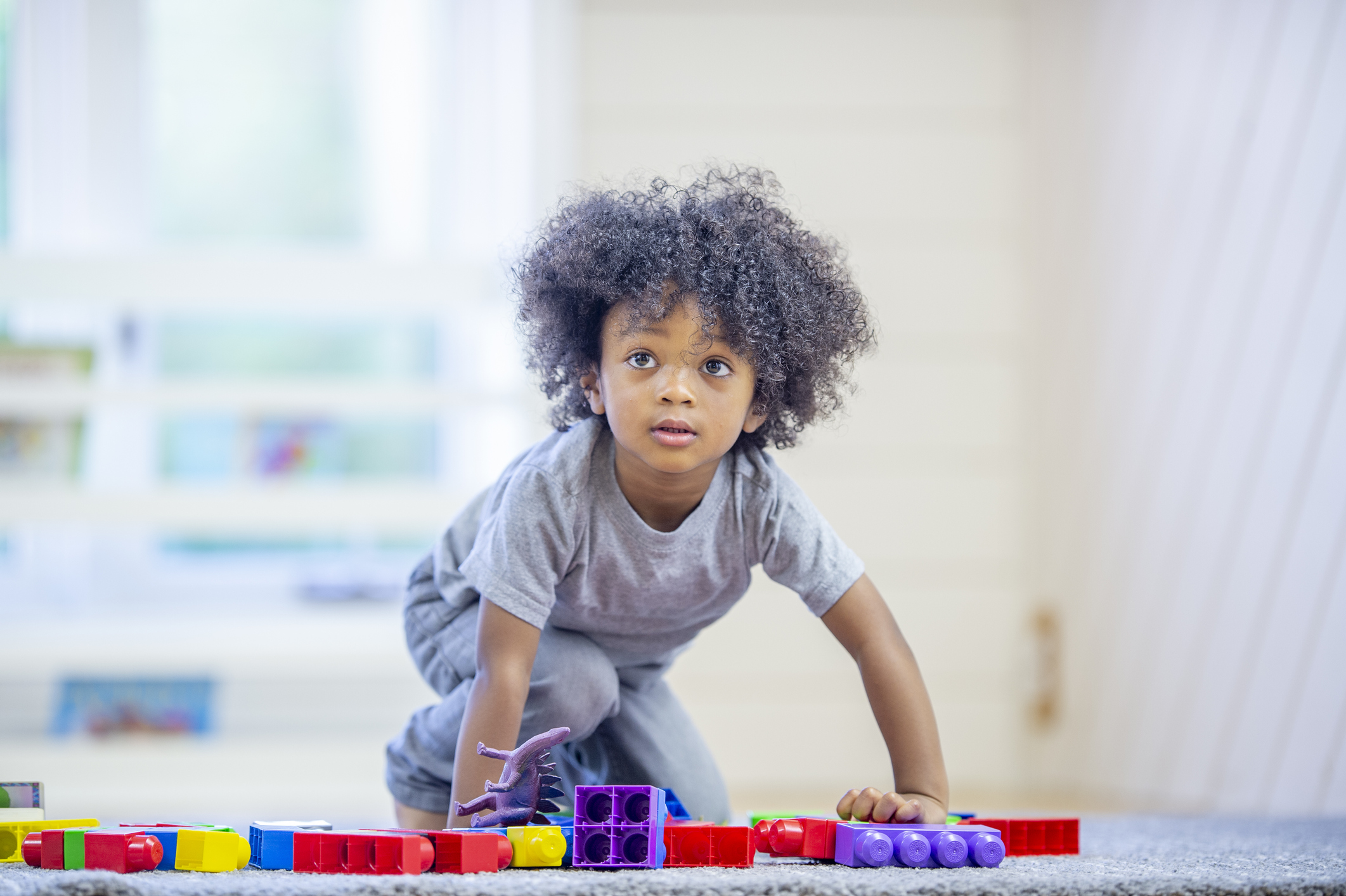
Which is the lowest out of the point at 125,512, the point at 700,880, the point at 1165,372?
the point at 700,880

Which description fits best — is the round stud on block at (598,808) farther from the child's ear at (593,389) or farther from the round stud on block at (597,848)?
the child's ear at (593,389)

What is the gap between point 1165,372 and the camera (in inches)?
69.4

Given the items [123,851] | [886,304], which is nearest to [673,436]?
[123,851]

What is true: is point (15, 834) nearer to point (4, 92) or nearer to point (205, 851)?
point (205, 851)

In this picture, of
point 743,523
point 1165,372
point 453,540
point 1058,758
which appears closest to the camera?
point 743,523

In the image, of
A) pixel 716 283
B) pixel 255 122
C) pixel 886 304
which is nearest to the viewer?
pixel 716 283

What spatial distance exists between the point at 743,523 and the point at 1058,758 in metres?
1.27

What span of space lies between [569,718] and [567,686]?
32mm

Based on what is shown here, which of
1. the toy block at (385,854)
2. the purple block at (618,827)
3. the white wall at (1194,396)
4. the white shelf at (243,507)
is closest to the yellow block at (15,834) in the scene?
the toy block at (385,854)

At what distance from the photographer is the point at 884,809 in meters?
0.85

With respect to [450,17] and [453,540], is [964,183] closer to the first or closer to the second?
[450,17]

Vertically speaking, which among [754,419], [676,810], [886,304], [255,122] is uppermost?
[255,122]

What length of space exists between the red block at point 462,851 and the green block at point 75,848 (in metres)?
0.21

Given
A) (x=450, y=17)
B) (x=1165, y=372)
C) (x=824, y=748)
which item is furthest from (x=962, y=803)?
(x=450, y=17)
